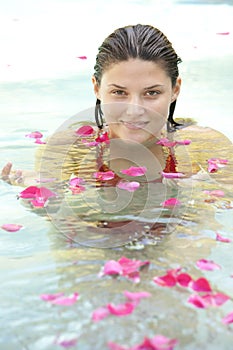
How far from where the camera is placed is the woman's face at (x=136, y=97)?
2510 mm

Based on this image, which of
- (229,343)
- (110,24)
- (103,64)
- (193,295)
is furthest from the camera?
(110,24)

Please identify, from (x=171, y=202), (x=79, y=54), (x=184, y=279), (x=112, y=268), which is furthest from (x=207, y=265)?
(x=79, y=54)

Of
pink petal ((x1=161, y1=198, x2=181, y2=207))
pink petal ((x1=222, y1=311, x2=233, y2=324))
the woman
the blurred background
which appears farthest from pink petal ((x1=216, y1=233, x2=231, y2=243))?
the blurred background

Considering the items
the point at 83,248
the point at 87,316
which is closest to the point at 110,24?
the point at 83,248

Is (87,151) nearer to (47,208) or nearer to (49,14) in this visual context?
(47,208)

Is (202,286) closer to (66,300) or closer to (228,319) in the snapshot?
(228,319)

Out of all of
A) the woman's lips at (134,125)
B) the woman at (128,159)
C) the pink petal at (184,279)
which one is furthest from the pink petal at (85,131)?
the pink petal at (184,279)

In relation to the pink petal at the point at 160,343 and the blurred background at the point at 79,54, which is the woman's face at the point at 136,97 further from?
the pink petal at the point at 160,343

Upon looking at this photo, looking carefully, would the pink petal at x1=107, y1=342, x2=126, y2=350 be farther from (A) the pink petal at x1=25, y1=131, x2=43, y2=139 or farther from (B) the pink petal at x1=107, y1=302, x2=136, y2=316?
(A) the pink petal at x1=25, y1=131, x2=43, y2=139

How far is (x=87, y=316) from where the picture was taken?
163 centimetres

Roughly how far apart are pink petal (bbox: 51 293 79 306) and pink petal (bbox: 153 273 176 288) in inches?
8.4

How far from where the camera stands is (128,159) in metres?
2.79

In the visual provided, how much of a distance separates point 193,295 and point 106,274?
24 cm

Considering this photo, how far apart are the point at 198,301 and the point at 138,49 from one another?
3.85 ft
